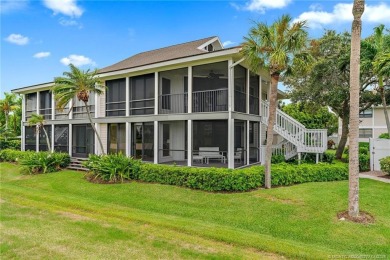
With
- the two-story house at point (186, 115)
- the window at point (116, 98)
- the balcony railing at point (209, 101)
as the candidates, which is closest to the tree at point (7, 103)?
the two-story house at point (186, 115)

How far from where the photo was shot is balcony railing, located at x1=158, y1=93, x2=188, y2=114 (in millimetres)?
15531

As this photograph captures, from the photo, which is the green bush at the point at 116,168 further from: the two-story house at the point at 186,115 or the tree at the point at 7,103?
the tree at the point at 7,103

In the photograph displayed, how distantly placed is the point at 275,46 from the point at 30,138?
22251 mm

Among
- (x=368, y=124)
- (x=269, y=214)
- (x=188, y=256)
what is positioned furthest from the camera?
(x=368, y=124)

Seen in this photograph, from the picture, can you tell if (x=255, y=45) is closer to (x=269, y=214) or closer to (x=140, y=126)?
(x=269, y=214)

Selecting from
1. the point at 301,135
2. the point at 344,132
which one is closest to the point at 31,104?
the point at 301,135

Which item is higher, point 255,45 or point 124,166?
point 255,45

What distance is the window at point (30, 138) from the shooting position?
74.3 ft

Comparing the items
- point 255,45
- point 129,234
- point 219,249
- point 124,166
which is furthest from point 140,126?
point 219,249

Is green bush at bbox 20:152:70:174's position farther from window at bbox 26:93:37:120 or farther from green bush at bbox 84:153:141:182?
window at bbox 26:93:37:120

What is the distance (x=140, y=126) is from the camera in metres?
16.6

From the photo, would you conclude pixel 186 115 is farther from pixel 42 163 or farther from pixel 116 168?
pixel 42 163

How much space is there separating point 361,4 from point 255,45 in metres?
3.90

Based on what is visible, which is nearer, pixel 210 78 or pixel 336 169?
pixel 336 169
